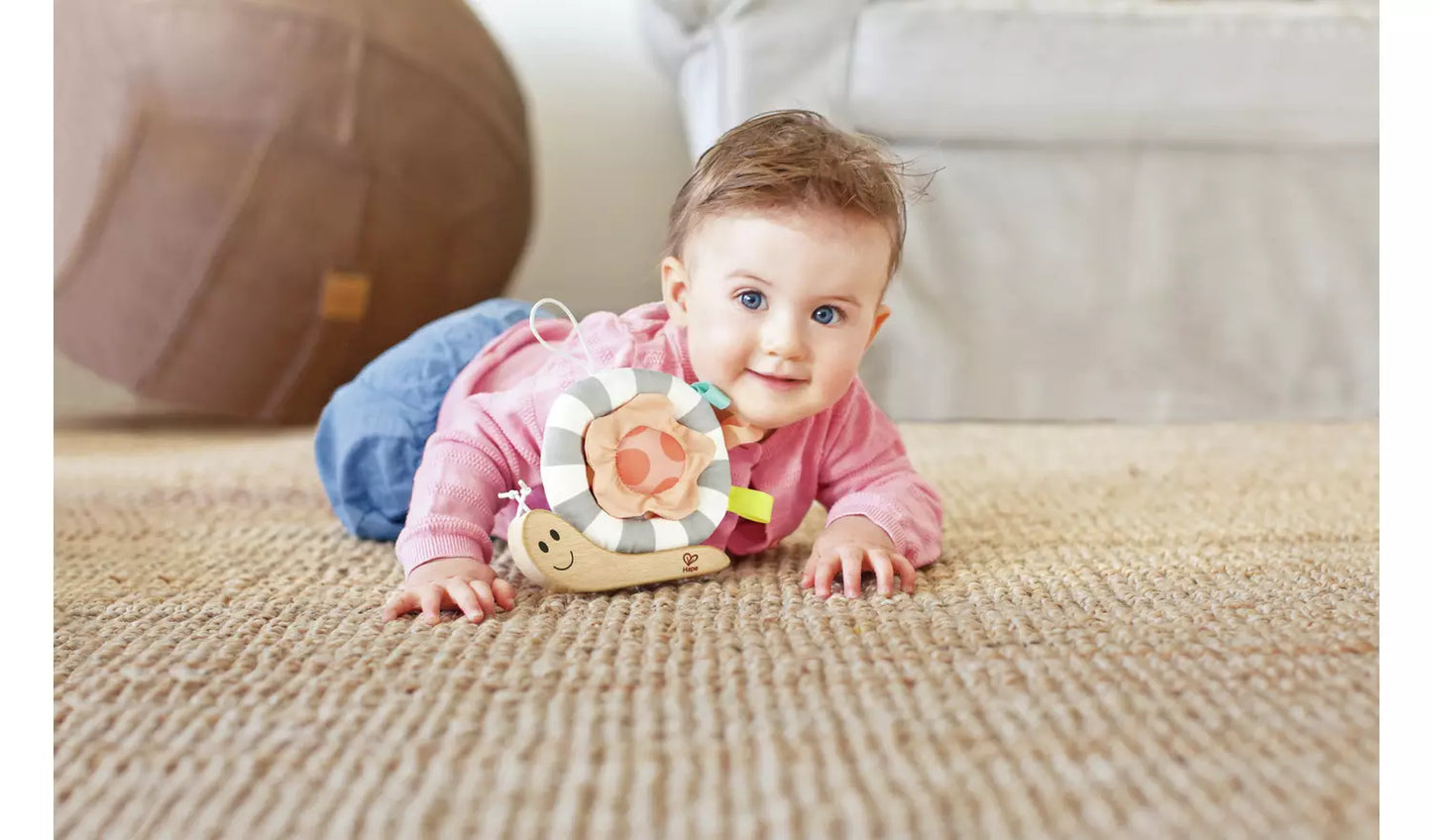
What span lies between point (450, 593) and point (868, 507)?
0.31m

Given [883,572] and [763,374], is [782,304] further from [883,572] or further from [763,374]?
[883,572]

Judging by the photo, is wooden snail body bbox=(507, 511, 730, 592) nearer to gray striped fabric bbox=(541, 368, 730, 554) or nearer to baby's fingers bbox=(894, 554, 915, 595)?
gray striped fabric bbox=(541, 368, 730, 554)

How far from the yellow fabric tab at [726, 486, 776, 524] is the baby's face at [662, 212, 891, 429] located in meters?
0.06

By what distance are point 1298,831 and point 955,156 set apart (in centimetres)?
120

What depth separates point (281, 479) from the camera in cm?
122

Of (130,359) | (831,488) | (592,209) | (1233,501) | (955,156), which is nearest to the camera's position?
(831,488)

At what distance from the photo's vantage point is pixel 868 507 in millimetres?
838

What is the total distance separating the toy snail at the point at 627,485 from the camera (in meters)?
0.74

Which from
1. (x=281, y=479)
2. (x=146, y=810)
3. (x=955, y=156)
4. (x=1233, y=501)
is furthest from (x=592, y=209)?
(x=146, y=810)

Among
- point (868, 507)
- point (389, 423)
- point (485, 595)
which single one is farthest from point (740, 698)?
point (389, 423)

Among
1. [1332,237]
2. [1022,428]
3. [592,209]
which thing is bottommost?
[1022,428]

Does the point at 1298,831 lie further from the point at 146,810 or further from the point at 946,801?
the point at 146,810

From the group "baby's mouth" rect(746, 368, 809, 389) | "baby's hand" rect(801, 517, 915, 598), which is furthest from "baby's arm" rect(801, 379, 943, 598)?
"baby's mouth" rect(746, 368, 809, 389)

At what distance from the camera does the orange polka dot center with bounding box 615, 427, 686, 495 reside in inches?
30.3
